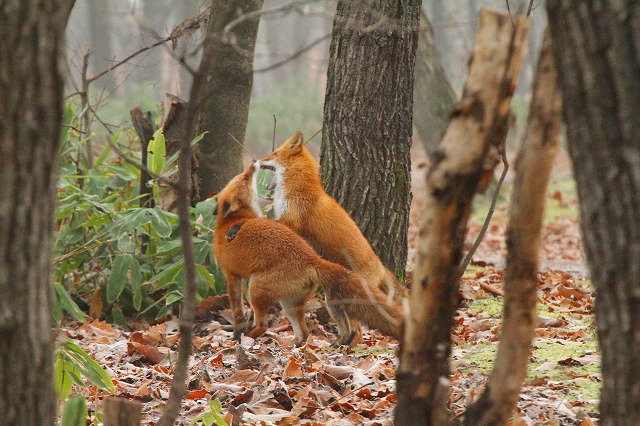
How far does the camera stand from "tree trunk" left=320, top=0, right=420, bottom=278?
7.25m

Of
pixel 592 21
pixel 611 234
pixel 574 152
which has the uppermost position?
pixel 592 21

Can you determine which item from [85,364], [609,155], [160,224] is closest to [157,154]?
[160,224]

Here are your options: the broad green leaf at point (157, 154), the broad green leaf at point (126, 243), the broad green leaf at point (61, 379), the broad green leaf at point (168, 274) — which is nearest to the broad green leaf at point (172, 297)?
the broad green leaf at point (168, 274)

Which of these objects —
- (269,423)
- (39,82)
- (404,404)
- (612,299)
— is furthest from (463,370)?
(39,82)

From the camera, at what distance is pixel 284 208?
A: 7.45 m

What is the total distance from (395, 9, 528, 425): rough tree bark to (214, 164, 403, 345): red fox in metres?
2.66

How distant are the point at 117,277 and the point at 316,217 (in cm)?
215

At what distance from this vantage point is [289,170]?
7.67 metres

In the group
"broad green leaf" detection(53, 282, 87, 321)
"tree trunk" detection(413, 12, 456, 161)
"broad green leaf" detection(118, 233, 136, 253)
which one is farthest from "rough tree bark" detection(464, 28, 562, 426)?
"tree trunk" detection(413, 12, 456, 161)

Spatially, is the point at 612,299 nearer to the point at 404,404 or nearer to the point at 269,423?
the point at 404,404

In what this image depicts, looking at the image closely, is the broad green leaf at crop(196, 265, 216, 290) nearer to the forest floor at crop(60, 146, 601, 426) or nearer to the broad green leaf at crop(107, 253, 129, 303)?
the forest floor at crop(60, 146, 601, 426)

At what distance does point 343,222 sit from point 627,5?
4.41 metres

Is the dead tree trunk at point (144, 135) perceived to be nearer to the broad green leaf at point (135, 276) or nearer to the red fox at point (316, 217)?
the broad green leaf at point (135, 276)

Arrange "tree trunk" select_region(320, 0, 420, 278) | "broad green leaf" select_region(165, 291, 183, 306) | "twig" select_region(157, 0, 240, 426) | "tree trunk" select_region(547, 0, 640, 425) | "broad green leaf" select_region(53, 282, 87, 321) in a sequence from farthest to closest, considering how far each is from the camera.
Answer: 1. "broad green leaf" select_region(165, 291, 183, 306)
2. "tree trunk" select_region(320, 0, 420, 278)
3. "broad green leaf" select_region(53, 282, 87, 321)
4. "twig" select_region(157, 0, 240, 426)
5. "tree trunk" select_region(547, 0, 640, 425)
